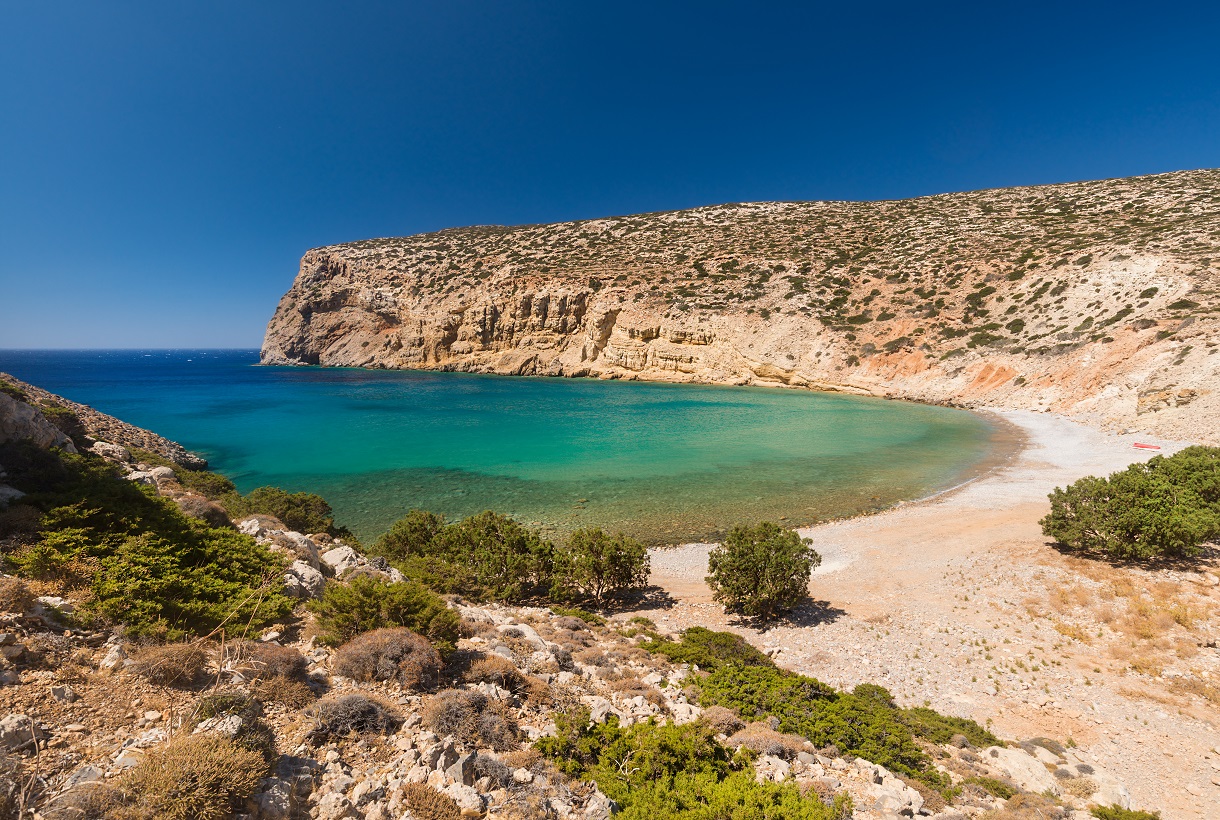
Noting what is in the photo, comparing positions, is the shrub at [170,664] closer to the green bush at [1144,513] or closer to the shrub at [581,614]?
the shrub at [581,614]

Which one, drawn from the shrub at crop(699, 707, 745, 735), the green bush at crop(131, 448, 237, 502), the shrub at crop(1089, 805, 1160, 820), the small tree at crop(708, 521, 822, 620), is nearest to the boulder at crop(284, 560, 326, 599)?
the shrub at crop(699, 707, 745, 735)

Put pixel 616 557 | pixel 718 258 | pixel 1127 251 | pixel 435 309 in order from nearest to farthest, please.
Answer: pixel 616 557
pixel 1127 251
pixel 718 258
pixel 435 309

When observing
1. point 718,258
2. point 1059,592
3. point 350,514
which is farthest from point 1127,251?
point 350,514

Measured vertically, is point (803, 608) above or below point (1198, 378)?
below

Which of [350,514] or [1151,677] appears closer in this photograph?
[1151,677]

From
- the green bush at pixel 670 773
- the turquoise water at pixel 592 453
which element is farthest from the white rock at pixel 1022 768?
the turquoise water at pixel 592 453

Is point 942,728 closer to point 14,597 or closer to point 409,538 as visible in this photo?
point 14,597

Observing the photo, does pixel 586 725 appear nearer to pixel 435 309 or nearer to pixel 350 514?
pixel 350 514

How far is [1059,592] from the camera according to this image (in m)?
9.71

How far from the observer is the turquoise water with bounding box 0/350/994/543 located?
56.0ft

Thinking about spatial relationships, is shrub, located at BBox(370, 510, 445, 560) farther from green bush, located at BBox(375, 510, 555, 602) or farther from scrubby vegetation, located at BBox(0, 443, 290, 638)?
scrubby vegetation, located at BBox(0, 443, 290, 638)

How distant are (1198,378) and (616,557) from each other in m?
37.2

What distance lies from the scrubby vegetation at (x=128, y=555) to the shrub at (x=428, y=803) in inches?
119

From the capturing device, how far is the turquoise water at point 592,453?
56.0 ft
